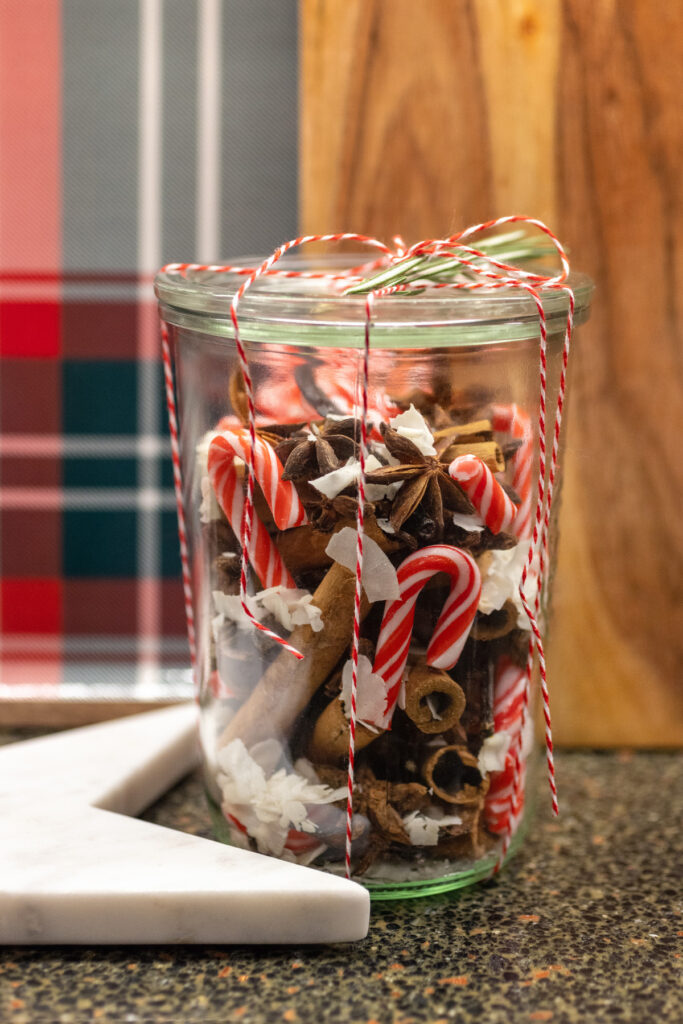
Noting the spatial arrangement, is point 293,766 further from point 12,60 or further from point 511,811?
point 12,60

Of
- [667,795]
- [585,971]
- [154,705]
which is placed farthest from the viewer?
[154,705]

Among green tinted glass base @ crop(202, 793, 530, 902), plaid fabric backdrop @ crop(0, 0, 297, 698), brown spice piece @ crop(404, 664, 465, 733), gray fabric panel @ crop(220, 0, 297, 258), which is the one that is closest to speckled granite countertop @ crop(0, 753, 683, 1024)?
green tinted glass base @ crop(202, 793, 530, 902)

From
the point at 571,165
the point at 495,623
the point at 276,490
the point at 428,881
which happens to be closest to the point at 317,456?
the point at 276,490

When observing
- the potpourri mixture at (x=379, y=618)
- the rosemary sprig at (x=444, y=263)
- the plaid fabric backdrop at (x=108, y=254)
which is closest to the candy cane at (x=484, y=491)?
the potpourri mixture at (x=379, y=618)

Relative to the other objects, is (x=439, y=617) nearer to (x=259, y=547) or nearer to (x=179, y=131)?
(x=259, y=547)

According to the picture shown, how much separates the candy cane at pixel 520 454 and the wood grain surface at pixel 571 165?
0.59ft

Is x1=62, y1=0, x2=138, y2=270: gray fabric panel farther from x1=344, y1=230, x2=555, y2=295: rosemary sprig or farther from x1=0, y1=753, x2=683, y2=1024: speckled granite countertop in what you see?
x1=0, y1=753, x2=683, y2=1024: speckled granite countertop

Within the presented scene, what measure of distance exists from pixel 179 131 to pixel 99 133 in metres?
0.06

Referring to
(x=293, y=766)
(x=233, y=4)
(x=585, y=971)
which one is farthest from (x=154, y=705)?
(x=233, y=4)

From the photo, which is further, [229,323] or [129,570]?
→ [129,570]

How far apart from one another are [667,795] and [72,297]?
0.56 meters

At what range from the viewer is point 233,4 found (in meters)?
0.80

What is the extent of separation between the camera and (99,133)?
0.82 metres

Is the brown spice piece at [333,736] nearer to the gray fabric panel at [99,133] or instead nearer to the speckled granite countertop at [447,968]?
the speckled granite countertop at [447,968]
